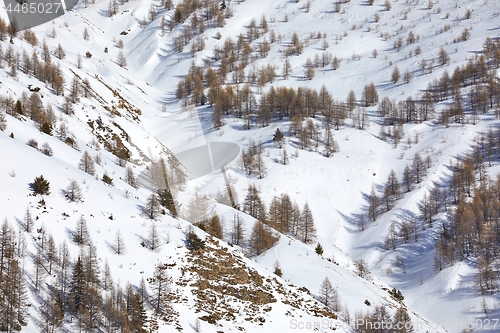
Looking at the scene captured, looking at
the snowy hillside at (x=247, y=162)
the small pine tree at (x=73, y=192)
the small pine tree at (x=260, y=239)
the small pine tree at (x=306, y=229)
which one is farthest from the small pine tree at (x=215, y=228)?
the small pine tree at (x=306, y=229)

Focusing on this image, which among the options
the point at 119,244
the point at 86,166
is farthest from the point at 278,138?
the point at 119,244

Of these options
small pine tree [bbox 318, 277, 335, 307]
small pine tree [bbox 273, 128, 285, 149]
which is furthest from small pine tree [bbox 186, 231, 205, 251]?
small pine tree [bbox 273, 128, 285, 149]

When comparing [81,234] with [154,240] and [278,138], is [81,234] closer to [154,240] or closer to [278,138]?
[154,240]

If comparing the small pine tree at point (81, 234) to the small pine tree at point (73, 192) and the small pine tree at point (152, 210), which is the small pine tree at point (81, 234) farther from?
the small pine tree at point (152, 210)

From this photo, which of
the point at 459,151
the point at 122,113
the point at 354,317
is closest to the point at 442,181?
the point at 459,151

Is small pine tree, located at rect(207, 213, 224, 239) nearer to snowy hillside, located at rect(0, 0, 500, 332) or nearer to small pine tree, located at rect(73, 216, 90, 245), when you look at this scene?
snowy hillside, located at rect(0, 0, 500, 332)

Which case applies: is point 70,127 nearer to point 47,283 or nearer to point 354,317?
point 47,283
